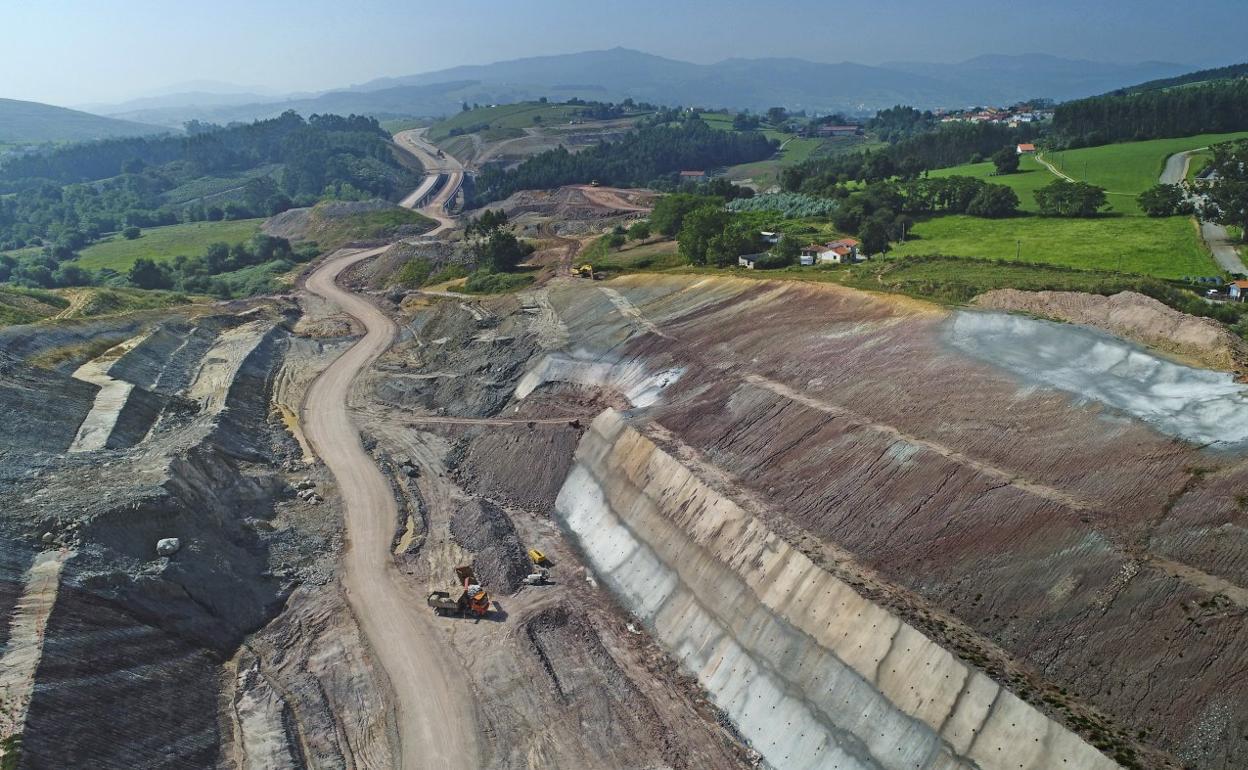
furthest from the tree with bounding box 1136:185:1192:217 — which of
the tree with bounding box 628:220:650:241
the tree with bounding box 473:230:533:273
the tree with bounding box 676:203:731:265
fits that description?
the tree with bounding box 473:230:533:273

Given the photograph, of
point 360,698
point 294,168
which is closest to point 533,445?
point 360,698

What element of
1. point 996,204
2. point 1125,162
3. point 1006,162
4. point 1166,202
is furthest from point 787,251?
point 1125,162

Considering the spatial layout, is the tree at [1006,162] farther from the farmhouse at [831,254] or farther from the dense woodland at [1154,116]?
the farmhouse at [831,254]

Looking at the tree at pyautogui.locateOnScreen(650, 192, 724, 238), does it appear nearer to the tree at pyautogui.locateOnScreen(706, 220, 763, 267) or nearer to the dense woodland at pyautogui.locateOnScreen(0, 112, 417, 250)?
the tree at pyautogui.locateOnScreen(706, 220, 763, 267)

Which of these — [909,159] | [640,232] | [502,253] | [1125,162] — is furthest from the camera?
[909,159]

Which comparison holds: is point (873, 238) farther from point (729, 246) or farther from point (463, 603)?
point (463, 603)

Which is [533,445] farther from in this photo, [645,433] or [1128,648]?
[1128,648]
